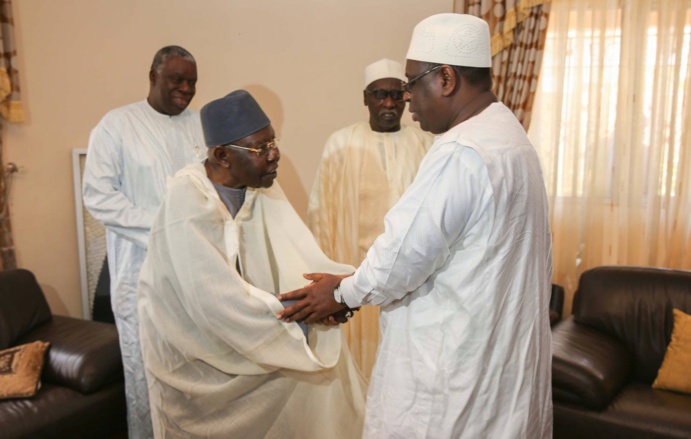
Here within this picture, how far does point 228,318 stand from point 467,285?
816mm

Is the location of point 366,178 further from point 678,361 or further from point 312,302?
point 678,361

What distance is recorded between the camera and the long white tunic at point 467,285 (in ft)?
4.86

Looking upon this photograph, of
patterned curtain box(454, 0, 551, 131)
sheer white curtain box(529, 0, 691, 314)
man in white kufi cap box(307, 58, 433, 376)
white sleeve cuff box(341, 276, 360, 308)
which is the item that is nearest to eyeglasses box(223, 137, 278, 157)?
white sleeve cuff box(341, 276, 360, 308)

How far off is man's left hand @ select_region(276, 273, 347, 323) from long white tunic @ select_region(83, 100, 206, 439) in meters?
1.06

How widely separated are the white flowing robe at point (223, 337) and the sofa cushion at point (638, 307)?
1809mm

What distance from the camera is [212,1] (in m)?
4.08

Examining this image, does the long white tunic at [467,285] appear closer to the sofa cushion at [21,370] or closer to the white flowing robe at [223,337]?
the white flowing robe at [223,337]

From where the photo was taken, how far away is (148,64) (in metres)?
3.96

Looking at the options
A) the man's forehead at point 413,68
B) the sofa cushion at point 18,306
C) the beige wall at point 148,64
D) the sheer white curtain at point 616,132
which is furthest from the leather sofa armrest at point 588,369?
the sofa cushion at point 18,306

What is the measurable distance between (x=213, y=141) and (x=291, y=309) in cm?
64

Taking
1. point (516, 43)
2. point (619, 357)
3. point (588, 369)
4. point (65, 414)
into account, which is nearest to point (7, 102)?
point (65, 414)

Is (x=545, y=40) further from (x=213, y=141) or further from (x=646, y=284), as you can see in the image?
(x=213, y=141)

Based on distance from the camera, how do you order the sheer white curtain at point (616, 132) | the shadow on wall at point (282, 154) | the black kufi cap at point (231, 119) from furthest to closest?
the shadow on wall at point (282, 154) → the sheer white curtain at point (616, 132) → the black kufi cap at point (231, 119)

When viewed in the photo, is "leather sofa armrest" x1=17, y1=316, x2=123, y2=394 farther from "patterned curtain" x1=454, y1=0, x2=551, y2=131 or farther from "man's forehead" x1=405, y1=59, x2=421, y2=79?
"patterned curtain" x1=454, y1=0, x2=551, y2=131
